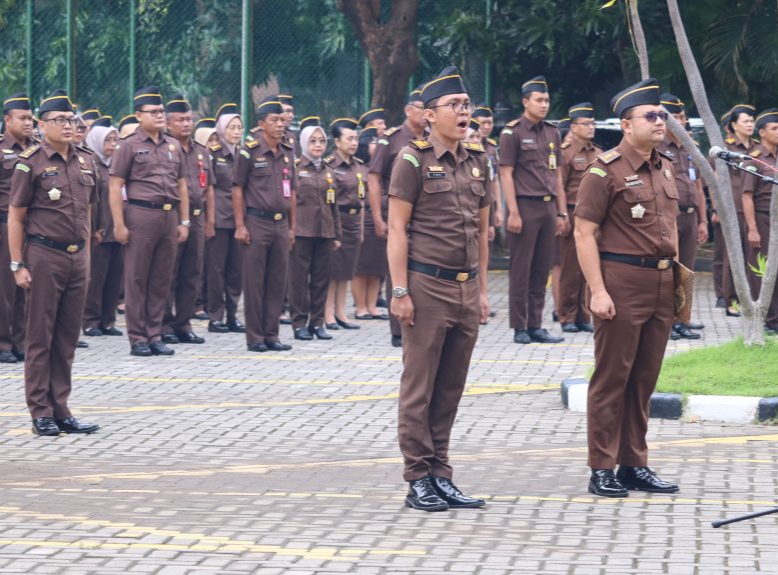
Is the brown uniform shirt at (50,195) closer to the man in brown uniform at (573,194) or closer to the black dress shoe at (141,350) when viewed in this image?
the black dress shoe at (141,350)

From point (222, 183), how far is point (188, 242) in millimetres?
1428

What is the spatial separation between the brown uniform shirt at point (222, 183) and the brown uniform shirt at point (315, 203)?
2.88 feet

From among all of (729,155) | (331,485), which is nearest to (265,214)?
(331,485)

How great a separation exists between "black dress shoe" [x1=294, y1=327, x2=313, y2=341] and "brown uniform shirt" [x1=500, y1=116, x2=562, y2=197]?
99.3 inches

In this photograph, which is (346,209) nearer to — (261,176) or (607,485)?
(261,176)

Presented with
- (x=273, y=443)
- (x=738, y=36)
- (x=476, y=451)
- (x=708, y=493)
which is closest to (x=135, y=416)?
(x=273, y=443)

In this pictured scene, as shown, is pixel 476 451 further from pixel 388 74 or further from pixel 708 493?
pixel 388 74

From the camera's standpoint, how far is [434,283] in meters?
8.02

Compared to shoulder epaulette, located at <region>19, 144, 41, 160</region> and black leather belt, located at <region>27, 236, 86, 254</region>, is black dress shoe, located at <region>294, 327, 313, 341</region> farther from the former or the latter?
shoulder epaulette, located at <region>19, 144, 41, 160</region>

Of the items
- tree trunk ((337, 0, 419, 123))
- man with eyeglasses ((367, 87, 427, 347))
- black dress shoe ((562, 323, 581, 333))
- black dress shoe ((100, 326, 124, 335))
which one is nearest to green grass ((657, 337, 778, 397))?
man with eyeglasses ((367, 87, 427, 347))

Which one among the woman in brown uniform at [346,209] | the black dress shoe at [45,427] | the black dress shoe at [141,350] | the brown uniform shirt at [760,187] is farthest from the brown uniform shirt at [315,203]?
the black dress shoe at [45,427]

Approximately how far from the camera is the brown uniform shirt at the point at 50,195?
10.3m

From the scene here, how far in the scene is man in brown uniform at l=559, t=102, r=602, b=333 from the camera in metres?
15.4

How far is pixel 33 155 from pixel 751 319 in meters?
5.48
